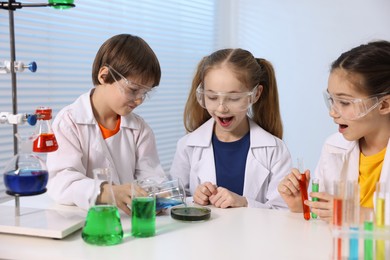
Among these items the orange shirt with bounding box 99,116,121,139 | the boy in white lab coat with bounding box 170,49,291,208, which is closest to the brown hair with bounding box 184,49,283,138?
the boy in white lab coat with bounding box 170,49,291,208

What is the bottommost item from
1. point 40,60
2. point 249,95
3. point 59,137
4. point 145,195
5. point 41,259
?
point 41,259

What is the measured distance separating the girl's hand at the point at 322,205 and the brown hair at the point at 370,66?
1.45 ft

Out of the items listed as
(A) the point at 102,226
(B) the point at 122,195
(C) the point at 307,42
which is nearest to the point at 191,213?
(B) the point at 122,195

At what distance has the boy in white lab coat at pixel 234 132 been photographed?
199cm

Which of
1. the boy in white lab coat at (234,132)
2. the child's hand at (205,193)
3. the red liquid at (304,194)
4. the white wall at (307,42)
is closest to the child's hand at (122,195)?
the child's hand at (205,193)

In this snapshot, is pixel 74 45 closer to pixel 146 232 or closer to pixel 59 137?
pixel 59 137

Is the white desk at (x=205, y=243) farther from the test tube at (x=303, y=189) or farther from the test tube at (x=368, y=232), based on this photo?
Answer: the test tube at (x=368, y=232)

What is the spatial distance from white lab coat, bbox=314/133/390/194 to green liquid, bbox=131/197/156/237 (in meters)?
0.47

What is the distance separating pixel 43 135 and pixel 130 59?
493 millimetres

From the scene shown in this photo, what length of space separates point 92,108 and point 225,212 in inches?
24.3

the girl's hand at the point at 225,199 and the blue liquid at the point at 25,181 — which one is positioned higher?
the blue liquid at the point at 25,181

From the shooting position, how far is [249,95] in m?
1.95

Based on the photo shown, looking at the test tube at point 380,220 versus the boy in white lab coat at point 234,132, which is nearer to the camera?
the test tube at point 380,220

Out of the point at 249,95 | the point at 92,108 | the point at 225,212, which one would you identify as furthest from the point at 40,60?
the point at 225,212
